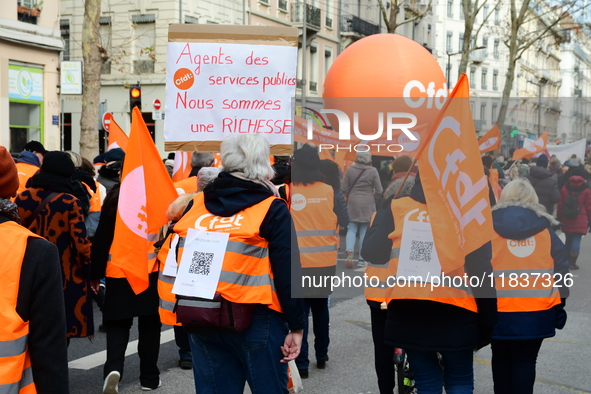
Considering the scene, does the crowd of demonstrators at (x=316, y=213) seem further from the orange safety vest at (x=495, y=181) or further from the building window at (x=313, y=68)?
the building window at (x=313, y=68)

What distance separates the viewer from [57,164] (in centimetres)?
547

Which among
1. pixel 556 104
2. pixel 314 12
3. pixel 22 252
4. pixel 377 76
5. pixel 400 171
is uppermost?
pixel 314 12

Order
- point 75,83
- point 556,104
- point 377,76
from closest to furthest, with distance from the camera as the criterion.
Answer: point 556,104
point 377,76
point 75,83

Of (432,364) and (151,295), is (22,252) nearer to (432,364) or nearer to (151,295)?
(432,364)

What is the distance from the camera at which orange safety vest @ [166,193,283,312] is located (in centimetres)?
335

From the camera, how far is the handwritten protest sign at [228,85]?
526cm

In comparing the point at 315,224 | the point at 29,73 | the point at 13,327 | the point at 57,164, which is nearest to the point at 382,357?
the point at 315,224

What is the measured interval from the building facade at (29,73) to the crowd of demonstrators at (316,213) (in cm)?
1641

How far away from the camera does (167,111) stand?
17.4 feet

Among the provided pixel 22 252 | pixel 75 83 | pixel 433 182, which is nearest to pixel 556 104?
pixel 433 182

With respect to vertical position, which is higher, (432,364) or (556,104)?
(556,104)

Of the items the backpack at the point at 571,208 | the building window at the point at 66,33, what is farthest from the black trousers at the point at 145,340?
→ the building window at the point at 66,33

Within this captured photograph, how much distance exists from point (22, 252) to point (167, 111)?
3035 mm

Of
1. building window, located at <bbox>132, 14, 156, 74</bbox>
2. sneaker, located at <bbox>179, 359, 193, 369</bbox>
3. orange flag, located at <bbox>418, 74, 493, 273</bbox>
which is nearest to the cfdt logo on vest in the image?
orange flag, located at <bbox>418, 74, 493, 273</bbox>
